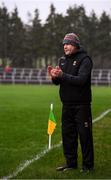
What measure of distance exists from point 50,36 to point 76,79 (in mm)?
77257

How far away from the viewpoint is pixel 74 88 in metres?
9.02

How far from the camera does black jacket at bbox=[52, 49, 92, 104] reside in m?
8.84

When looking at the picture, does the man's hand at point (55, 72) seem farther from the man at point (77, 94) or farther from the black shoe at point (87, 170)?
the black shoe at point (87, 170)

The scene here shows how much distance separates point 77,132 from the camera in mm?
9289

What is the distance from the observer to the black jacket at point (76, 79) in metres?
8.84

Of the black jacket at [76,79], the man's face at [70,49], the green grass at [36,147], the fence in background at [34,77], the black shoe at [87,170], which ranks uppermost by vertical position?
the man's face at [70,49]

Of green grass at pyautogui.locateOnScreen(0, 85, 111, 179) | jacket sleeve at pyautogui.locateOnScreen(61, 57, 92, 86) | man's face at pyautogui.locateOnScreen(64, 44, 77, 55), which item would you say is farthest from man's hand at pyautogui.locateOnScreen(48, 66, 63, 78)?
green grass at pyautogui.locateOnScreen(0, 85, 111, 179)

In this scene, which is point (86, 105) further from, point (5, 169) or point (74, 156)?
point (5, 169)

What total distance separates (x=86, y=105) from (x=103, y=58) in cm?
7964

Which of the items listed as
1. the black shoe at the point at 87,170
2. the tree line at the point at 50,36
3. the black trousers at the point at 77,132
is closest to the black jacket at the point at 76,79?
the black trousers at the point at 77,132

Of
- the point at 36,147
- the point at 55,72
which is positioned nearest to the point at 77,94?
the point at 55,72

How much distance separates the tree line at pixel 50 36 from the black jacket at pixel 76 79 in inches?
2925

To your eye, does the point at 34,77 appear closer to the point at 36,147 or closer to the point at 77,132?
the point at 36,147

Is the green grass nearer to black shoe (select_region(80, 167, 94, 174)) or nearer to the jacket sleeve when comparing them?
black shoe (select_region(80, 167, 94, 174))
